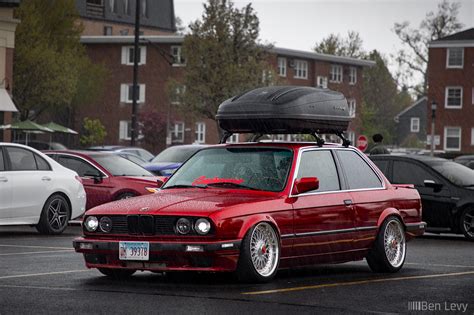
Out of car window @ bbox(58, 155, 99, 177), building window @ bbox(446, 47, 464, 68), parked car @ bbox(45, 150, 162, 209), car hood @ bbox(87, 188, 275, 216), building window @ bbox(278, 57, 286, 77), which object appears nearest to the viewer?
car hood @ bbox(87, 188, 275, 216)

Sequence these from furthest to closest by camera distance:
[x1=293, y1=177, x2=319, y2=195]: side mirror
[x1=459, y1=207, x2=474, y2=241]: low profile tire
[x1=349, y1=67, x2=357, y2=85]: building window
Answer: [x1=349, y1=67, x2=357, y2=85]: building window, [x1=459, y1=207, x2=474, y2=241]: low profile tire, [x1=293, y1=177, x2=319, y2=195]: side mirror

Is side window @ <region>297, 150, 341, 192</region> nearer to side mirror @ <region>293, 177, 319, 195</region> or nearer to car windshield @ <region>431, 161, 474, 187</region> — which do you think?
side mirror @ <region>293, 177, 319, 195</region>

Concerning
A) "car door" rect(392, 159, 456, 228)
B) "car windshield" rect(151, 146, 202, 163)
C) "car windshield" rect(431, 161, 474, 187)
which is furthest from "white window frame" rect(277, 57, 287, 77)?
"car door" rect(392, 159, 456, 228)

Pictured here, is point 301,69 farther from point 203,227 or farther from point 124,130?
point 203,227

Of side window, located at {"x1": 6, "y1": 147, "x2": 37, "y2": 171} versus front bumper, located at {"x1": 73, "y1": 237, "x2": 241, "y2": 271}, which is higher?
side window, located at {"x1": 6, "y1": 147, "x2": 37, "y2": 171}

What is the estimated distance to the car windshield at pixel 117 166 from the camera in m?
23.8

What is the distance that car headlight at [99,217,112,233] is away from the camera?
11.8m

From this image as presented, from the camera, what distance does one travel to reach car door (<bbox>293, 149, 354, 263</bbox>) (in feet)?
40.5

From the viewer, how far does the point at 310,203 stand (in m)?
12.6

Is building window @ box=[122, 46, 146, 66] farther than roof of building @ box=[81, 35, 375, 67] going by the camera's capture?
Yes

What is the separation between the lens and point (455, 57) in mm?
86188

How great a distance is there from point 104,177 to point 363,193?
1074 cm

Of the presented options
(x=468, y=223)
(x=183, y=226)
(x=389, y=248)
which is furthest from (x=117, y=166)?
(x=183, y=226)
